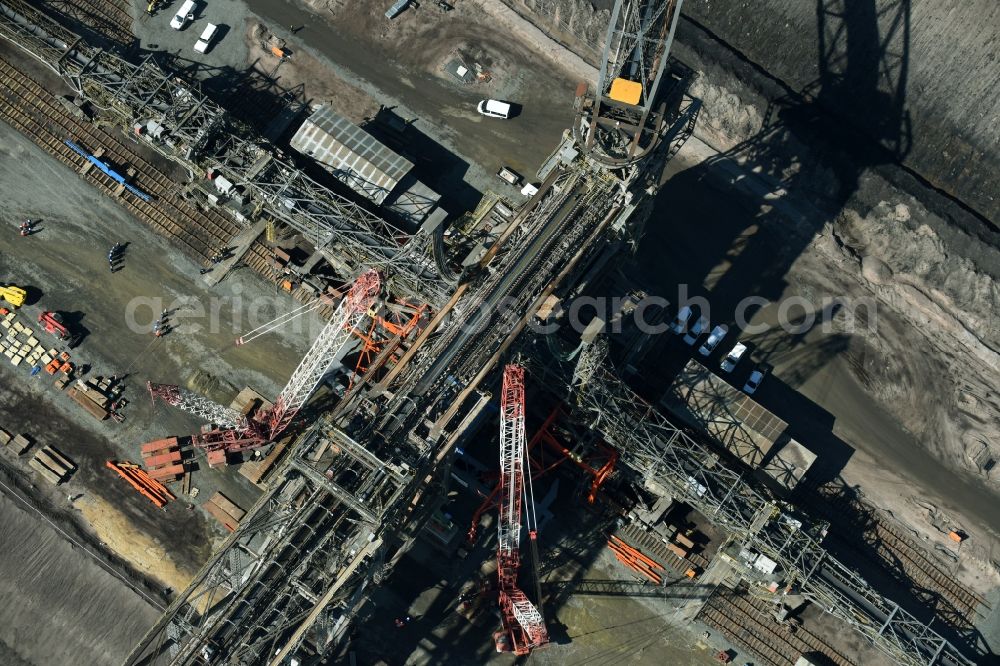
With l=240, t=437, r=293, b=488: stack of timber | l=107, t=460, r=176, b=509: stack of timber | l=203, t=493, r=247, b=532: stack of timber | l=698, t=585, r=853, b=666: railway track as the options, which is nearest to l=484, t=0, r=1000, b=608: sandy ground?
l=698, t=585, r=853, b=666: railway track

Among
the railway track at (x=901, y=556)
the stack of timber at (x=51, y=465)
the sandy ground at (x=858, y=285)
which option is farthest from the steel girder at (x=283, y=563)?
the railway track at (x=901, y=556)

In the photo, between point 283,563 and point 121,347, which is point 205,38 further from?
point 283,563

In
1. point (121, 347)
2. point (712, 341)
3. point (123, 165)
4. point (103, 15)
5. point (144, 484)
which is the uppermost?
point (712, 341)

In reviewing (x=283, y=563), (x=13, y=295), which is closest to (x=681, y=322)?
(x=283, y=563)

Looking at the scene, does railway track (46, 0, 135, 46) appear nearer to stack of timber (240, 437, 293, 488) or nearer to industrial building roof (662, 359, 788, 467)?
stack of timber (240, 437, 293, 488)

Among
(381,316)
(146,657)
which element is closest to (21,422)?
(146,657)

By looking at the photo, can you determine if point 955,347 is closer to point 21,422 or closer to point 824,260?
point 824,260

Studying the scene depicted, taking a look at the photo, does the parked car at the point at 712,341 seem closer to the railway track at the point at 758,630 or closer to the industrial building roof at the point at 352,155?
the railway track at the point at 758,630
